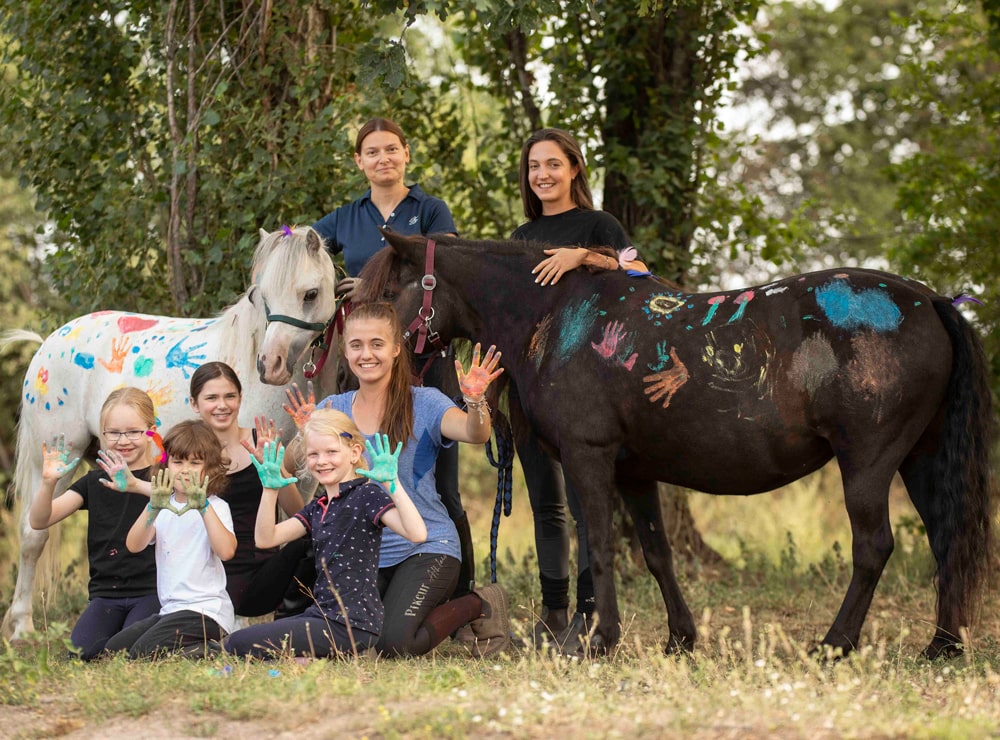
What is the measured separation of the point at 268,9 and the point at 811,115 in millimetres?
12568

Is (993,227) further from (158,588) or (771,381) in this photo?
(158,588)

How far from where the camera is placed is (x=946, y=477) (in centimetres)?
457

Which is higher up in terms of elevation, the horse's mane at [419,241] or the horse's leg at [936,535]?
the horse's mane at [419,241]

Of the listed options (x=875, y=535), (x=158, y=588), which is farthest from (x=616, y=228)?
(x=158, y=588)

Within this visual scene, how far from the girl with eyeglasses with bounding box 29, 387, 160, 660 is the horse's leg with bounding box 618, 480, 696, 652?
218 cm

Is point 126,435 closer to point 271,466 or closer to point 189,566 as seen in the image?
point 189,566

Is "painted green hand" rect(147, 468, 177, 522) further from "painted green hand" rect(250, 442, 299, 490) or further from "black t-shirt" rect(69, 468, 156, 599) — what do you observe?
"black t-shirt" rect(69, 468, 156, 599)

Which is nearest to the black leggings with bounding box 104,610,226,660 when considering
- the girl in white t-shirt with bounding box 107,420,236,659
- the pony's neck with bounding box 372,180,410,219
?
the girl in white t-shirt with bounding box 107,420,236,659

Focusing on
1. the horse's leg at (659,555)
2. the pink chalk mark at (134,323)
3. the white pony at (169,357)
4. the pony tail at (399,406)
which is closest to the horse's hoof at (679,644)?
the horse's leg at (659,555)

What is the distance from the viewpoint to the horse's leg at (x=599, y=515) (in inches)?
186

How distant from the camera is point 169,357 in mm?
5766

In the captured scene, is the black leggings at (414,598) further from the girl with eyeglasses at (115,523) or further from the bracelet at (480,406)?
the girl with eyeglasses at (115,523)

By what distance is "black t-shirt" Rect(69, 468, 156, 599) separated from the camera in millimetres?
4805

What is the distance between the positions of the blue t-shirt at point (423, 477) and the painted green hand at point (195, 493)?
68 centimetres
